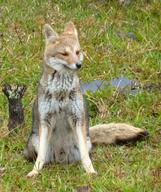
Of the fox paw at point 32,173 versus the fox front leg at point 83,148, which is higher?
the fox front leg at point 83,148

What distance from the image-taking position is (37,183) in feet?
24.0

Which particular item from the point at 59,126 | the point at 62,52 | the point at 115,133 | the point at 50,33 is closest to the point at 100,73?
the point at 115,133

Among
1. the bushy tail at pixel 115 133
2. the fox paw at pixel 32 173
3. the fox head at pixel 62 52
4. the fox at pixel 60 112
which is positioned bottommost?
the fox paw at pixel 32 173

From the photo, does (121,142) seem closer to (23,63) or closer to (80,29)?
(23,63)

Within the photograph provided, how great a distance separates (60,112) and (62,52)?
0.61 m

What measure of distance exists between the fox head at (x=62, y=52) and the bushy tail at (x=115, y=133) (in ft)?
3.73

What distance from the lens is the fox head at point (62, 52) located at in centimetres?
732

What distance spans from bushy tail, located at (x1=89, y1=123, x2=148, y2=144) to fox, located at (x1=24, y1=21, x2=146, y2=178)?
0.40 metres

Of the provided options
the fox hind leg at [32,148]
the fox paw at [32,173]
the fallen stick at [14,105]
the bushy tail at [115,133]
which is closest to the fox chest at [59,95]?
the fox hind leg at [32,148]

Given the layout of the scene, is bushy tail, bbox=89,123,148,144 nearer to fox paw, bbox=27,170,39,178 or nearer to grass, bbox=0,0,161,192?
grass, bbox=0,0,161,192

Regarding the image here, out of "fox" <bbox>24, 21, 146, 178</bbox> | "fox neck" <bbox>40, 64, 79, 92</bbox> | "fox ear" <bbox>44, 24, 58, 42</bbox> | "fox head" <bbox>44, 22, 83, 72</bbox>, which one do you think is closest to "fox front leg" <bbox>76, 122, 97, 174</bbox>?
"fox" <bbox>24, 21, 146, 178</bbox>

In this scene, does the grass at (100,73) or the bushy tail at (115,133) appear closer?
the grass at (100,73)

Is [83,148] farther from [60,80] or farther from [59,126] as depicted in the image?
[60,80]

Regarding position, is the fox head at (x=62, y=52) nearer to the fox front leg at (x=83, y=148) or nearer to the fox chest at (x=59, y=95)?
the fox chest at (x=59, y=95)
